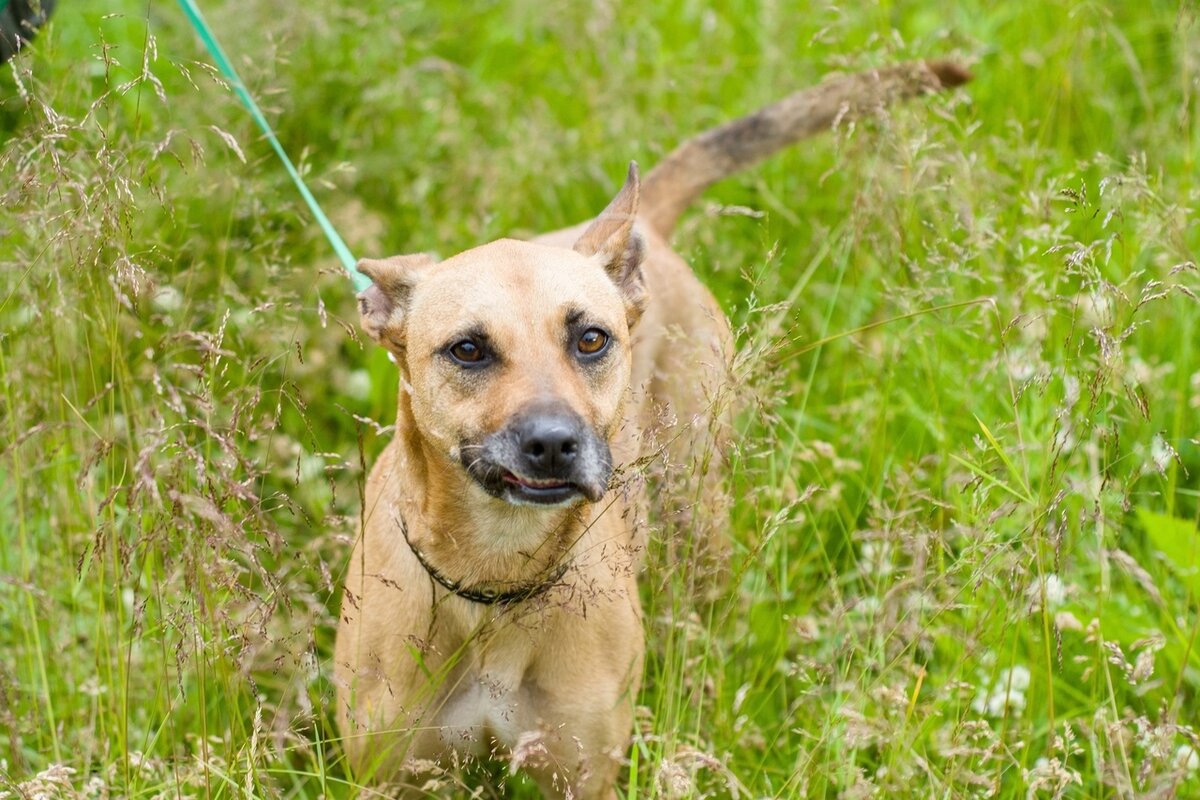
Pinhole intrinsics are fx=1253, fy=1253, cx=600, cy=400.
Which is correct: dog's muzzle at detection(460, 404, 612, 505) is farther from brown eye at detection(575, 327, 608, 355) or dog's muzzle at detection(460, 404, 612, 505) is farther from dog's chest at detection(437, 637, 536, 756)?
dog's chest at detection(437, 637, 536, 756)

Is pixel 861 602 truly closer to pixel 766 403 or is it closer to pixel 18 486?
pixel 766 403

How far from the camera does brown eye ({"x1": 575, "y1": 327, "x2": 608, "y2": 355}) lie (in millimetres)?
3129

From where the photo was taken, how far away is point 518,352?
299 cm

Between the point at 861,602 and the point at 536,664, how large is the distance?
85 cm

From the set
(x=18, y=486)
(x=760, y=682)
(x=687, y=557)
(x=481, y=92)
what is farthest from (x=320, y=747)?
(x=481, y=92)

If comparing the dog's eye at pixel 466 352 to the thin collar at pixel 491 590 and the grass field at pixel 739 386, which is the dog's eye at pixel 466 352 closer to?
the grass field at pixel 739 386

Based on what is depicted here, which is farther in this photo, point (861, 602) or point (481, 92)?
point (481, 92)

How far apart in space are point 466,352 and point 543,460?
43 centimetres

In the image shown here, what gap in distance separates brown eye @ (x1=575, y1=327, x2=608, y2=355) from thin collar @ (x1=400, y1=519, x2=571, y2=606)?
537 millimetres

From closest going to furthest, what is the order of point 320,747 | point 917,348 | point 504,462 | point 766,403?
point 320,747 → point 504,462 → point 766,403 → point 917,348

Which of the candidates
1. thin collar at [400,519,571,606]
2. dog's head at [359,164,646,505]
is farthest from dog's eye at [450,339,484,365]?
thin collar at [400,519,571,606]

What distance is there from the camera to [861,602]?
10.3 feet

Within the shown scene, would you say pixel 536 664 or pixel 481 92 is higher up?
pixel 481 92

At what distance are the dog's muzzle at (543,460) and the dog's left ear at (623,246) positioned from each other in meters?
0.71
